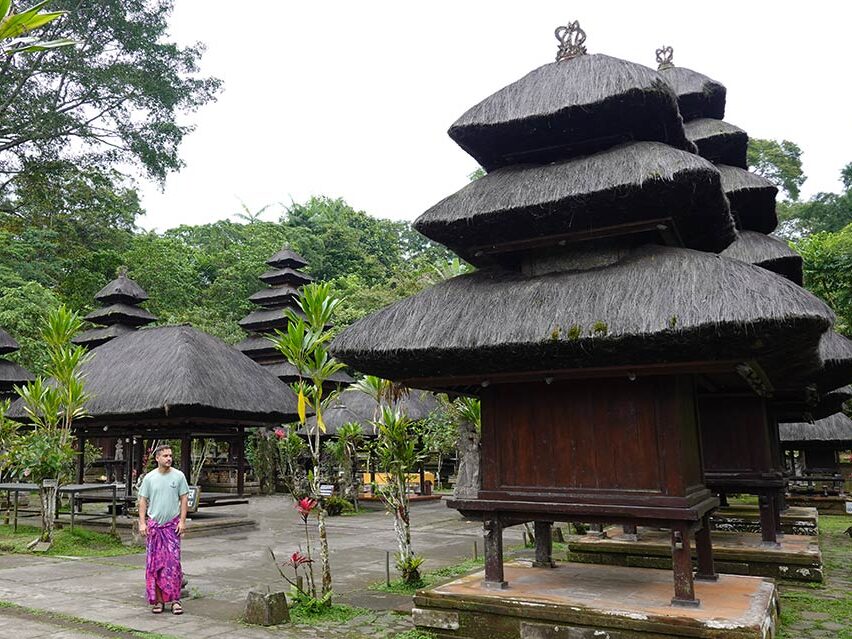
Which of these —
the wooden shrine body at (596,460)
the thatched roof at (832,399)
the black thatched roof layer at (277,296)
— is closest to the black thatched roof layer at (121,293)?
the black thatched roof layer at (277,296)

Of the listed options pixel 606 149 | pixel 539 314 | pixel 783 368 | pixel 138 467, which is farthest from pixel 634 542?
pixel 138 467

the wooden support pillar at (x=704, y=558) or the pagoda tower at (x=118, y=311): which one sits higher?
the pagoda tower at (x=118, y=311)

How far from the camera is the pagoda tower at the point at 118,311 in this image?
26125 mm

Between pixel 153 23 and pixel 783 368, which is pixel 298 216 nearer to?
pixel 153 23

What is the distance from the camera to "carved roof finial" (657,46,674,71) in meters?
13.8

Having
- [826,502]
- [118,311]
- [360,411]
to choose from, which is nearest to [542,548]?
[360,411]

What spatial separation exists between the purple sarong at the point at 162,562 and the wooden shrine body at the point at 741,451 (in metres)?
7.09

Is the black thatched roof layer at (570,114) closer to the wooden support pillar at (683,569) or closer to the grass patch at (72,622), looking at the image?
the wooden support pillar at (683,569)

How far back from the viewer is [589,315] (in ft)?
19.5

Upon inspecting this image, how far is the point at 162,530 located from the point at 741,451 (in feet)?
26.4

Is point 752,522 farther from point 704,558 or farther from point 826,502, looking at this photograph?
point 826,502

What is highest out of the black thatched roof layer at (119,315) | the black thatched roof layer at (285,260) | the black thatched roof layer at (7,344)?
the black thatched roof layer at (285,260)

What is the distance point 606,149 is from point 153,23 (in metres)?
22.2

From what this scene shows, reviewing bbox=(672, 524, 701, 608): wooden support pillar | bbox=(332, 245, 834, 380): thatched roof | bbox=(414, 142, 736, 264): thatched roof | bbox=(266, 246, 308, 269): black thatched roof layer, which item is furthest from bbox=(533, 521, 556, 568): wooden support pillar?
bbox=(266, 246, 308, 269): black thatched roof layer
